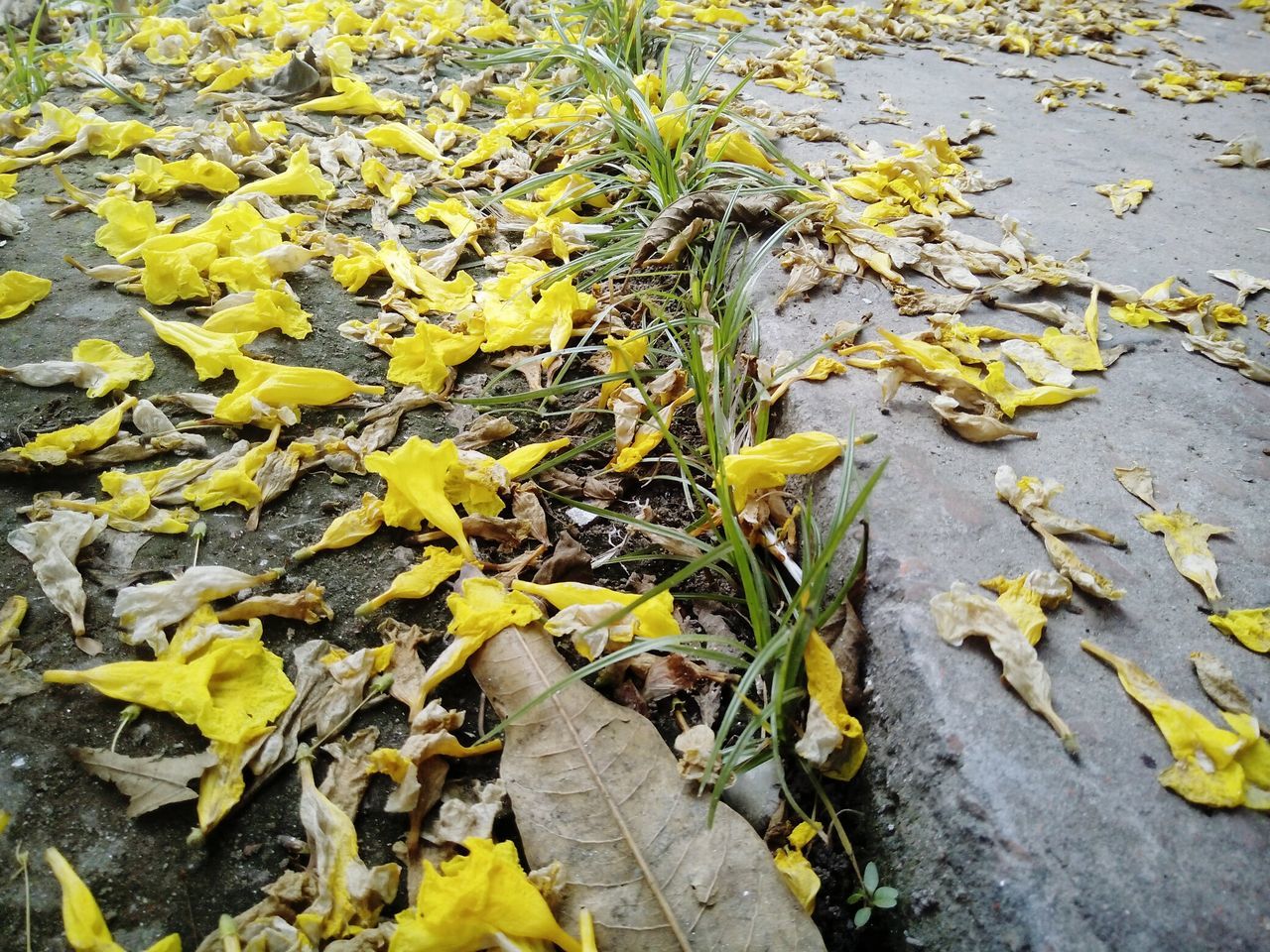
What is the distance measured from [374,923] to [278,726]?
33 cm

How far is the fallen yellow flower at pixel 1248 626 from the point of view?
115 cm

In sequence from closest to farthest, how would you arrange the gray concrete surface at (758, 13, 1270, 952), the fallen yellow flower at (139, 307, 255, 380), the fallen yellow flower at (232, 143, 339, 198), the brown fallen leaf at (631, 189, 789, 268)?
the gray concrete surface at (758, 13, 1270, 952) < the fallen yellow flower at (139, 307, 255, 380) < the brown fallen leaf at (631, 189, 789, 268) < the fallen yellow flower at (232, 143, 339, 198)

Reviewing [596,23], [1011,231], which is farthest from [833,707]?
[596,23]

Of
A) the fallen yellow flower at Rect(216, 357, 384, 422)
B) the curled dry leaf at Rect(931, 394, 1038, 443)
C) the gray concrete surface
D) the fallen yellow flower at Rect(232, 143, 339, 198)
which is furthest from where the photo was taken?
the fallen yellow flower at Rect(232, 143, 339, 198)

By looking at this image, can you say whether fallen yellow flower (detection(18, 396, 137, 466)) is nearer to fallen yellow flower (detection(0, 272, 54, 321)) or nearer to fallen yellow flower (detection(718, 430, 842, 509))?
fallen yellow flower (detection(0, 272, 54, 321))

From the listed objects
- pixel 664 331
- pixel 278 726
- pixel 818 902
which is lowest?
pixel 818 902

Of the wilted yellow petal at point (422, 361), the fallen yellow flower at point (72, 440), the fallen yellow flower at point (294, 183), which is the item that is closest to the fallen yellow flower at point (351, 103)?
the fallen yellow flower at point (294, 183)

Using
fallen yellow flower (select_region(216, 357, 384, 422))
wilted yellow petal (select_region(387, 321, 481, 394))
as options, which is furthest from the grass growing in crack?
fallen yellow flower (select_region(216, 357, 384, 422))

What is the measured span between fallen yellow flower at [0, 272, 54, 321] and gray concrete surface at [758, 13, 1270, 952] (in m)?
1.86

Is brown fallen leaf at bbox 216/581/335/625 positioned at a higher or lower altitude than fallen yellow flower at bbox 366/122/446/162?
lower

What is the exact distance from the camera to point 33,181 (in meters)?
2.46

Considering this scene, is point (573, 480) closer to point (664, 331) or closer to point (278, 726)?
point (664, 331)

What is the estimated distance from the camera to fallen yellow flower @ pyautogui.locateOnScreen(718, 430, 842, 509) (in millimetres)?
1396

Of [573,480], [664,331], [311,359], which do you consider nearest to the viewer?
[573,480]
